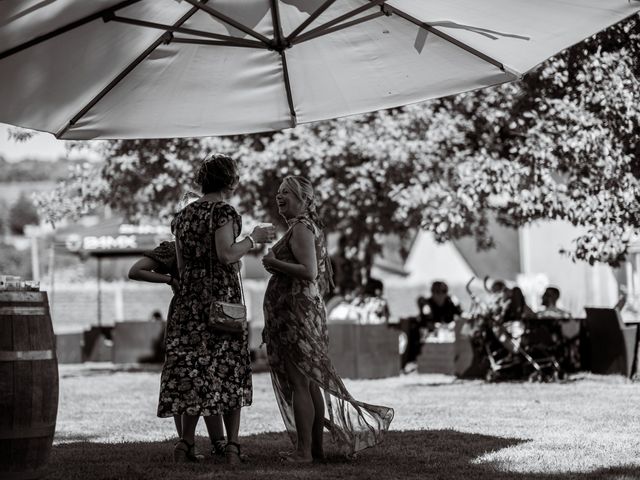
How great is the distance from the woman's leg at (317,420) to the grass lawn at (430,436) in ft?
0.39

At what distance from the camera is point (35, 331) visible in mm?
5586

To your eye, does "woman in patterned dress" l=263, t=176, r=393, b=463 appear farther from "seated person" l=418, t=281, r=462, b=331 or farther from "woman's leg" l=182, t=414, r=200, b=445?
"seated person" l=418, t=281, r=462, b=331

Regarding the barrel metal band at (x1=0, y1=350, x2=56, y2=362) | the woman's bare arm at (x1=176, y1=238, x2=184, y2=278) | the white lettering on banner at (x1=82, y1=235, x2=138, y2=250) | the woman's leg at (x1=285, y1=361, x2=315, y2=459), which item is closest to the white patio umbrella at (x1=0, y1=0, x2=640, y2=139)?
the woman's bare arm at (x1=176, y1=238, x2=184, y2=278)

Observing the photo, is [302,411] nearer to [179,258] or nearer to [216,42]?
[179,258]

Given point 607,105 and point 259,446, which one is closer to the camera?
point 259,446

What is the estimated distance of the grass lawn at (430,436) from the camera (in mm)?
6121

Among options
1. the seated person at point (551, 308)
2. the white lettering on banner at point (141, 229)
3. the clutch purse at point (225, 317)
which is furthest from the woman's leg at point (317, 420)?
the white lettering on banner at point (141, 229)

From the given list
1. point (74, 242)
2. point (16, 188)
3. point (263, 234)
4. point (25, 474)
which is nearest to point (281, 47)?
point (263, 234)

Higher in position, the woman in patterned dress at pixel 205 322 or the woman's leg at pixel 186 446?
the woman in patterned dress at pixel 205 322

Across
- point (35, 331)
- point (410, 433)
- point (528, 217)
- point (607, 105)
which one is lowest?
point (410, 433)

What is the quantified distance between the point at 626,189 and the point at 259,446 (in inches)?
280

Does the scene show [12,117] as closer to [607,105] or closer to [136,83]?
[136,83]

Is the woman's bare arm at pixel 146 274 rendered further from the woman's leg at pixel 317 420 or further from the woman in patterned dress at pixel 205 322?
the woman's leg at pixel 317 420

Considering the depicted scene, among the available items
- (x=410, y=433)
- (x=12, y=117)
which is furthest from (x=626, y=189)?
(x=12, y=117)
